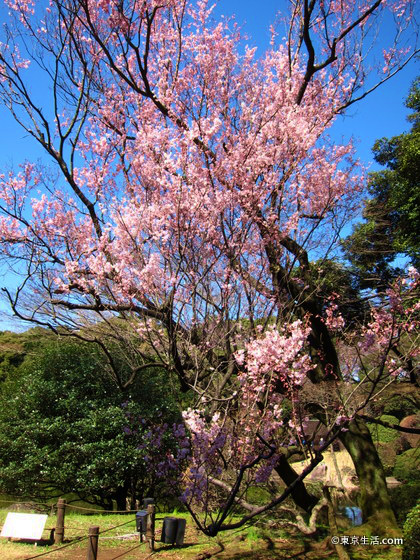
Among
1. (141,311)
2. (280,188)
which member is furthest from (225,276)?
(280,188)

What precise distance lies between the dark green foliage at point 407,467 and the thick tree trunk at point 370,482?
17.1 feet

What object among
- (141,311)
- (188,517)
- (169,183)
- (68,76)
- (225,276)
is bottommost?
(188,517)

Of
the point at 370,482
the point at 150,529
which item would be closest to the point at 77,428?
the point at 150,529

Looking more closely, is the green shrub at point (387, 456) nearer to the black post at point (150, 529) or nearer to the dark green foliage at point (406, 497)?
the dark green foliage at point (406, 497)

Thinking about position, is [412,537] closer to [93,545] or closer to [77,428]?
[93,545]

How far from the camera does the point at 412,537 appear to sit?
4219mm

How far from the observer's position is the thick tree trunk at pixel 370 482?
611cm

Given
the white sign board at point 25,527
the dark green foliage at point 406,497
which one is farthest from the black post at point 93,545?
the dark green foliage at point 406,497

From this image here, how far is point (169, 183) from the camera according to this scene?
5.04 meters

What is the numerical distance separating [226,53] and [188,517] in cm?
883

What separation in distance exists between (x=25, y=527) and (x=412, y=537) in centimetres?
556

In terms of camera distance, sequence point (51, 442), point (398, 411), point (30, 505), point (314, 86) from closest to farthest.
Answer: point (314, 86) < point (51, 442) < point (30, 505) < point (398, 411)

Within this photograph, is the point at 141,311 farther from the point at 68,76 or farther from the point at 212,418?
the point at 68,76

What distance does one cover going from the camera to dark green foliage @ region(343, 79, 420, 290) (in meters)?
9.65
